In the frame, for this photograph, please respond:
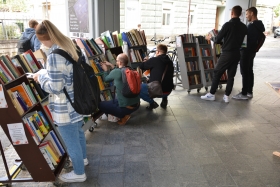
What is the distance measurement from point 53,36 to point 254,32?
3966 millimetres

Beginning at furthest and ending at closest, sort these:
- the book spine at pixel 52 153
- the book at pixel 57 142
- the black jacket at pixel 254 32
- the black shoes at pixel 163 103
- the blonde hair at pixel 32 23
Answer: the blonde hair at pixel 32 23 → the black jacket at pixel 254 32 → the black shoes at pixel 163 103 → the book at pixel 57 142 → the book spine at pixel 52 153

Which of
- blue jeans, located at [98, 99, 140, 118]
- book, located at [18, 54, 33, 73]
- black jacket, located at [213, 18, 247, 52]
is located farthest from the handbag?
book, located at [18, 54, 33, 73]

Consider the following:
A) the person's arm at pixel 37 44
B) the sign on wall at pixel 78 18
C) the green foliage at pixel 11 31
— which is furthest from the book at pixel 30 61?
the green foliage at pixel 11 31

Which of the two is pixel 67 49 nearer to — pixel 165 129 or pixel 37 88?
pixel 37 88

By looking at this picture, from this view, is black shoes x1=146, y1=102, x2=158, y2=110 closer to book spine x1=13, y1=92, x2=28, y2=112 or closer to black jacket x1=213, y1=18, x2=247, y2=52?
black jacket x1=213, y1=18, x2=247, y2=52

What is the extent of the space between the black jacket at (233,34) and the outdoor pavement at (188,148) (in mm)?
1113

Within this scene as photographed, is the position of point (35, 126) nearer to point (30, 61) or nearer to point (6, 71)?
point (6, 71)

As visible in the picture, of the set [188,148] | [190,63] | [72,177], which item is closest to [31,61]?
[72,177]

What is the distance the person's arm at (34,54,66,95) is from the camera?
1.87 meters

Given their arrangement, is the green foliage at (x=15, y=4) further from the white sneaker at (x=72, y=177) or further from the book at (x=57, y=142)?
the white sneaker at (x=72, y=177)

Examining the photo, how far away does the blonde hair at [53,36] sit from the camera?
6.16ft

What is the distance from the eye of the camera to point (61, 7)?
38.8 ft

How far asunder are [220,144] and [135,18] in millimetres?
11404

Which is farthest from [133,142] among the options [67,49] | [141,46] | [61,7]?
[61,7]
